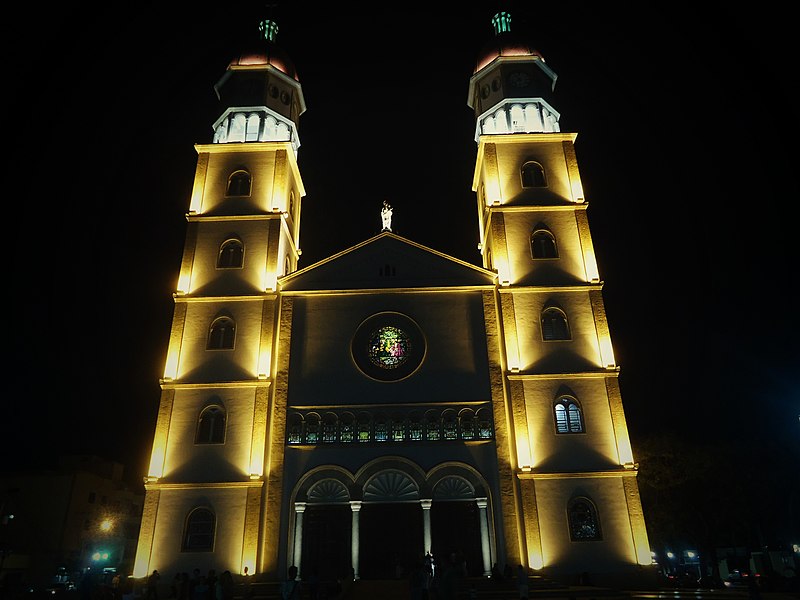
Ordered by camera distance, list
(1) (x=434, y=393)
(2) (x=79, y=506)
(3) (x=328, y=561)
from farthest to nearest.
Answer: (2) (x=79, y=506)
(1) (x=434, y=393)
(3) (x=328, y=561)

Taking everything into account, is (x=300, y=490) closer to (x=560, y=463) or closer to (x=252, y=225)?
(x=560, y=463)

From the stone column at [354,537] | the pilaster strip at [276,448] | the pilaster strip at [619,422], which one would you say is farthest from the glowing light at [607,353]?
the pilaster strip at [276,448]

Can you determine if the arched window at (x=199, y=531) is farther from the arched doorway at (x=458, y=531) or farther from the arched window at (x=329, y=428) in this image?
the arched doorway at (x=458, y=531)

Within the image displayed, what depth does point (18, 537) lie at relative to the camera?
35.6 meters

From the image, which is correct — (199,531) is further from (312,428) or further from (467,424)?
(467,424)

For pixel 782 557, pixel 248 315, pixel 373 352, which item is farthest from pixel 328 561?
pixel 782 557

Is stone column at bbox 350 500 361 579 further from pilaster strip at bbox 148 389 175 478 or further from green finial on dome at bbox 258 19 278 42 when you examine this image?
green finial on dome at bbox 258 19 278 42

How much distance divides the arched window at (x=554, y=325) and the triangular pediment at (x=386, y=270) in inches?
106

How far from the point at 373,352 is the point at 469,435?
4.99m

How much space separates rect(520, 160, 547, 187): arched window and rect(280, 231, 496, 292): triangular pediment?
17.6 feet

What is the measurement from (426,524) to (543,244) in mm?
12681

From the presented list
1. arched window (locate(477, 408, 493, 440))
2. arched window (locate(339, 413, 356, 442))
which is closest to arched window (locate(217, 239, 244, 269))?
arched window (locate(339, 413, 356, 442))

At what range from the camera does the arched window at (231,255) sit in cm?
2705

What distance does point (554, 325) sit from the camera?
25516 millimetres
